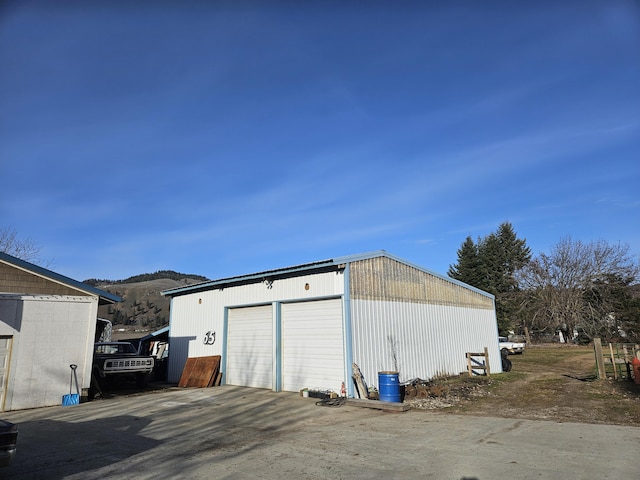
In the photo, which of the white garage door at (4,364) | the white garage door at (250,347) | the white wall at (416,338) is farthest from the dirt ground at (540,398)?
the white garage door at (4,364)

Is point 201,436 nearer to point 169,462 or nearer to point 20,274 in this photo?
point 169,462

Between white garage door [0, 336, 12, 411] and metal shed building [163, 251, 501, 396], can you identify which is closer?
white garage door [0, 336, 12, 411]

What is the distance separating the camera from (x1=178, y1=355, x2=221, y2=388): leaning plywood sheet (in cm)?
1677

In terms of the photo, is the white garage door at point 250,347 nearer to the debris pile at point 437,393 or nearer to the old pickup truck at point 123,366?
the old pickup truck at point 123,366

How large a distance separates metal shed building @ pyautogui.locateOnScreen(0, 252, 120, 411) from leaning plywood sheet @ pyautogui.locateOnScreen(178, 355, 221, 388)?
15.5 feet

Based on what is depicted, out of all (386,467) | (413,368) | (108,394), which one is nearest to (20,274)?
(108,394)

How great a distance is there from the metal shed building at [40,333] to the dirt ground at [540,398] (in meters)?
10.4

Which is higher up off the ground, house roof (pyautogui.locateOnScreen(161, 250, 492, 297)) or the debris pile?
house roof (pyautogui.locateOnScreen(161, 250, 492, 297))

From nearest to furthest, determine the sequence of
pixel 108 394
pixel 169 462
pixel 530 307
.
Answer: pixel 169 462, pixel 108 394, pixel 530 307

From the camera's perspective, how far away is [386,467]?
613 centimetres

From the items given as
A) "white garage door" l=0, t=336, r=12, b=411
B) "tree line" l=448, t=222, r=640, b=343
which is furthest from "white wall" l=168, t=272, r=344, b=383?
"tree line" l=448, t=222, r=640, b=343

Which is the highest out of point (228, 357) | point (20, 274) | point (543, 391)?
point (20, 274)

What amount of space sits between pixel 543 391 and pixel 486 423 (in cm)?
597

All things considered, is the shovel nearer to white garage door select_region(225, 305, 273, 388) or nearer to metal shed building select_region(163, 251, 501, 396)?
metal shed building select_region(163, 251, 501, 396)
